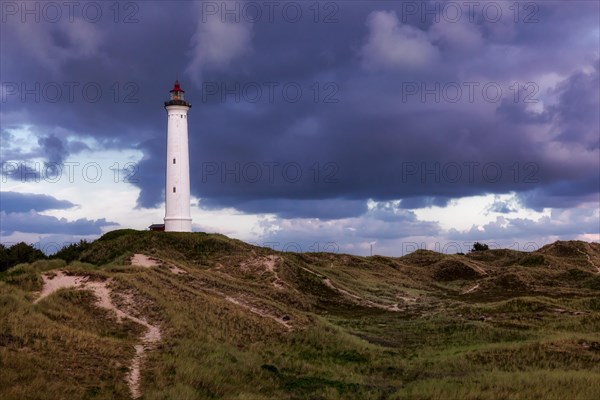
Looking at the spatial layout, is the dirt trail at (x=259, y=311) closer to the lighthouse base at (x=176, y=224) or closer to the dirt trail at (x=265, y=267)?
the dirt trail at (x=265, y=267)

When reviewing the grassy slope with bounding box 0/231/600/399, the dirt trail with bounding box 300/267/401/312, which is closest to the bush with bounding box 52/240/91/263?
the grassy slope with bounding box 0/231/600/399

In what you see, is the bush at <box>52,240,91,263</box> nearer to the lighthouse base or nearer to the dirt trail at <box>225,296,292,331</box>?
the lighthouse base

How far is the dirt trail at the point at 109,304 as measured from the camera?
2045 centimetres

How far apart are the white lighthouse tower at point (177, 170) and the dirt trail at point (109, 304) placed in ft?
95.3

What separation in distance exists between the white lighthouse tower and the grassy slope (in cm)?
1066

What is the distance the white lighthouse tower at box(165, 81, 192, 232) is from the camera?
63.2m

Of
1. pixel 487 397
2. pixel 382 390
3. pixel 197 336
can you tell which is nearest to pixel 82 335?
pixel 197 336

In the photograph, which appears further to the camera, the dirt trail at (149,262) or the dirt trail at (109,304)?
the dirt trail at (149,262)

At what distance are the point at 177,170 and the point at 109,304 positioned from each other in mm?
34831

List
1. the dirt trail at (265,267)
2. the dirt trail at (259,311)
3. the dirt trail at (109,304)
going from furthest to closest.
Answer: the dirt trail at (265,267) < the dirt trail at (259,311) < the dirt trail at (109,304)

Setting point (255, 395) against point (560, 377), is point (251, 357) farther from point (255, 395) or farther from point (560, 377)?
point (560, 377)

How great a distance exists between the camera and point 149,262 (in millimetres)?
46438

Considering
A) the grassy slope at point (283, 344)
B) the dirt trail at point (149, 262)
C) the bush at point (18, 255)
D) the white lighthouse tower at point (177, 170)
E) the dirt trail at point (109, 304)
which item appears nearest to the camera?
the grassy slope at point (283, 344)

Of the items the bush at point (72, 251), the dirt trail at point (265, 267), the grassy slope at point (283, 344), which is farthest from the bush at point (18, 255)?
the dirt trail at point (265, 267)
